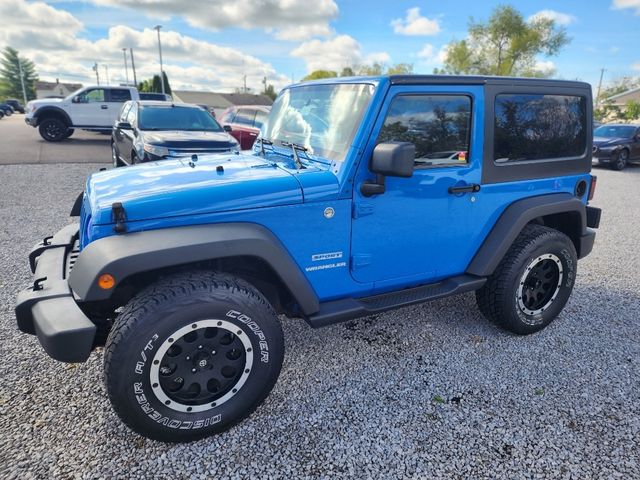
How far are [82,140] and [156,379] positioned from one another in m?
16.7

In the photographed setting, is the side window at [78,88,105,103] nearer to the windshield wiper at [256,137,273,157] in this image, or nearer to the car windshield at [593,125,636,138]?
the windshield wiper at [256,137,273,157]

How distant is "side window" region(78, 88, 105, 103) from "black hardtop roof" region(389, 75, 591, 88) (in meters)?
15.2

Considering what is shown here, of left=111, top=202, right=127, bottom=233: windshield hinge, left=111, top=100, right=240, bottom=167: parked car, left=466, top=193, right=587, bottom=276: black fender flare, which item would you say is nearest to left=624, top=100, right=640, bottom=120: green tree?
left=111, top=100, right=240, bottom=167: parked car

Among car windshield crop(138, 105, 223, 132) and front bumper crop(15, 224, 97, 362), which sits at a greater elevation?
car windshield crop(138, 105, 223, 132)

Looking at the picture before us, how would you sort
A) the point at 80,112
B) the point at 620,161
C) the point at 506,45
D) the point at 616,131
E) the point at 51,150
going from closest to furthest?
the point at 51,150
the point at 620,161
the point at 80,112
the point at 616,131
the point at 506,45

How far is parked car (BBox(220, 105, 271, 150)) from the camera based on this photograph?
10727mm

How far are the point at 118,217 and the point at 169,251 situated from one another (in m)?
0.32

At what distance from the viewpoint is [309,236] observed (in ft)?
7.92

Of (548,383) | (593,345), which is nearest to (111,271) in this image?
(548,383)

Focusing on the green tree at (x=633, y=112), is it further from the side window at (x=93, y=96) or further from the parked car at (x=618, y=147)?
the side window at (x=93, y=96)

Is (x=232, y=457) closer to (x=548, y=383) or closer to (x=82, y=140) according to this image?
(x=548, y=383)

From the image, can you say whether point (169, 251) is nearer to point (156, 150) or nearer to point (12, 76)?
point (156, 150)

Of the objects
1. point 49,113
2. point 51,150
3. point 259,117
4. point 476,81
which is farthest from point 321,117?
point 49,113

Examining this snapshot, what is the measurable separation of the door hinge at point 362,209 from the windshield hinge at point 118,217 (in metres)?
1.25
